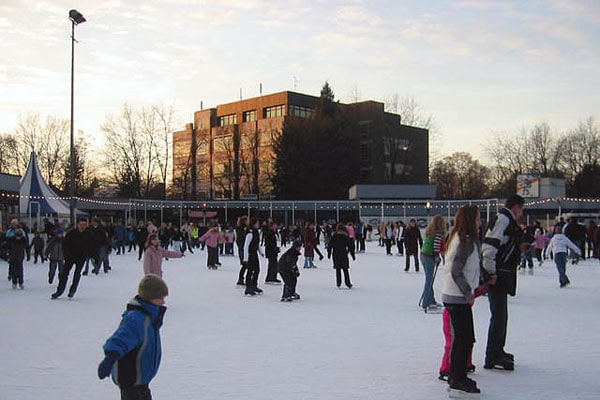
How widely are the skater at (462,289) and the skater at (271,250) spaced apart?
28.5 ft

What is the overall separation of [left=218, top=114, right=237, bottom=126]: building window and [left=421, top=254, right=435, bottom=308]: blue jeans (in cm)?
7624

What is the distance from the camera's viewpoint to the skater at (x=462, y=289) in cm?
521

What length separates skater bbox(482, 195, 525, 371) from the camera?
5.87 meters

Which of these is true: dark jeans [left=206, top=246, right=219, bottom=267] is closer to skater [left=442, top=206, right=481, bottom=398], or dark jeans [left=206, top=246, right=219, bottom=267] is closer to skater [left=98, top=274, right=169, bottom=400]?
skater [left=442, top=206, right=481, bottom=398]

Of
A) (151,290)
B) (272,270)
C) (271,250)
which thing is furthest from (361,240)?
(151,290)

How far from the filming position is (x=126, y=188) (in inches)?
2350

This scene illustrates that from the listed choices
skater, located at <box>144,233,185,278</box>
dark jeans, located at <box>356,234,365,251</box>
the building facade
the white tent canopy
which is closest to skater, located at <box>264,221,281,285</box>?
skater, located at <box>144,233,185,278</box>

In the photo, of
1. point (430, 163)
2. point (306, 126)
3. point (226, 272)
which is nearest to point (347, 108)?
point (306, 126)

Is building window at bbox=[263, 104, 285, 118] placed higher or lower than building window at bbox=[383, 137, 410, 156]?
higher

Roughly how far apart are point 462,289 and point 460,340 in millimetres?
424

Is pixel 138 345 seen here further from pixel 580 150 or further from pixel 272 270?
pixel 580 150

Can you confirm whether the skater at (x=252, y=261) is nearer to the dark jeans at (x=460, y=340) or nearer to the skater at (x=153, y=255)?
the skater at (x=153, y=255)

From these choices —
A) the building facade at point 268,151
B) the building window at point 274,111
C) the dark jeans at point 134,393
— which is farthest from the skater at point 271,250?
the building window at point 274,111

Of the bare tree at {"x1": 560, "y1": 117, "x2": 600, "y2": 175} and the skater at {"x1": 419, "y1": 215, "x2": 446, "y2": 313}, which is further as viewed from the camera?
the bare tree at {"x1": 560, "y1": 117, "x2": 600, "y2": 175}
